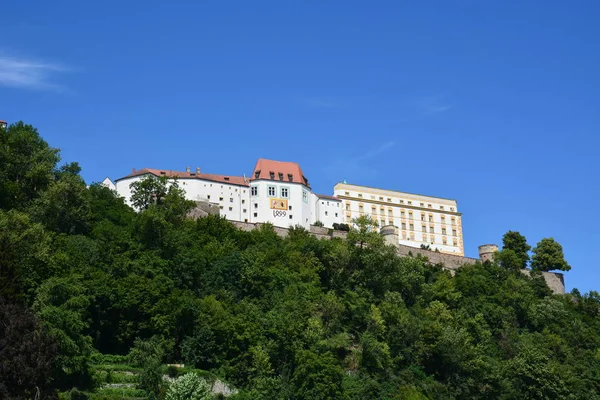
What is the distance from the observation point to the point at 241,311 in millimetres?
53219

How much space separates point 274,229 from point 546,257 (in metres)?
30.7

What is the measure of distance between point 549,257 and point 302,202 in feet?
87.2

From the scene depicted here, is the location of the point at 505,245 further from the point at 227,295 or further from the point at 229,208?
the point at 227,295

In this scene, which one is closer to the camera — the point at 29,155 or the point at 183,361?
the point at 183,361

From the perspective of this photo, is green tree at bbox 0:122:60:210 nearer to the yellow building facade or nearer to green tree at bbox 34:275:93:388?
green tree at bbox 34:275:93:388

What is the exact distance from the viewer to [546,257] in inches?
3553

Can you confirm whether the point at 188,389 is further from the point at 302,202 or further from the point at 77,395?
the point at 302,202

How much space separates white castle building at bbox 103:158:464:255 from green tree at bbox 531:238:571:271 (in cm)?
1820

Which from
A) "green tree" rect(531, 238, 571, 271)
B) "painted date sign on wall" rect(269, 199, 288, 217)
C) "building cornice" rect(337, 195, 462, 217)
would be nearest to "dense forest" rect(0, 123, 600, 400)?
"green tree" rect(531, 238, 571, 271)

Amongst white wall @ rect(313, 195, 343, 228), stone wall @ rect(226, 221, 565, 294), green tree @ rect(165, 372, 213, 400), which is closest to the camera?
green tree @ rect(165, 372, 213, 400)

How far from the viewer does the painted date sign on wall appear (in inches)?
3681

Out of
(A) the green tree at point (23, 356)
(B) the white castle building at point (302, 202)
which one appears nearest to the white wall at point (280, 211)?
(B) the white castle building at point (302, 202)

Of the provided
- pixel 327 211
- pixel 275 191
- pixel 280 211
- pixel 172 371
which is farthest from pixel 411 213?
pixel 172 371

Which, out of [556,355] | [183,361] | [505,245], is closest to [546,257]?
[505,245]
